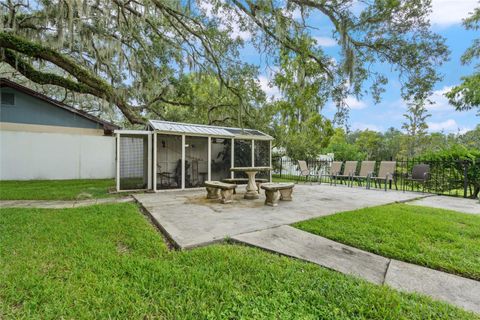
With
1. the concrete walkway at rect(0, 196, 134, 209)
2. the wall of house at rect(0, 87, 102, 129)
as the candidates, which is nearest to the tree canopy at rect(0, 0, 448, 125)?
the wall of house at rect(0, 87, 102, 129)

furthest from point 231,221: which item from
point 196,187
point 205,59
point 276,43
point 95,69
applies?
point 95,69

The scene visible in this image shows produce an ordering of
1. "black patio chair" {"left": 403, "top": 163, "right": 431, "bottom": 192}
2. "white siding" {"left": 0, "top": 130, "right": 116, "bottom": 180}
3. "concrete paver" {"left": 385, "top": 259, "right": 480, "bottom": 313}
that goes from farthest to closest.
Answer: "white siding" {"left": 0, "top": 130, "right": 116, "bottom": 180}, "black patio chair" {"left": 403, "top": 163, "right": 431, "bottom": 192}, "concrete paver" {"left": 385, "top": 259, "right": 480, "bottom": 313}

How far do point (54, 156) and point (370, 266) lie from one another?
1210cm

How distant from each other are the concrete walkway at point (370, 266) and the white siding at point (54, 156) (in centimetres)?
1043

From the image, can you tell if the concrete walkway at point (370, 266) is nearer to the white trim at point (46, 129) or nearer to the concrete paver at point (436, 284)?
the concrete paver at point (436, 284)

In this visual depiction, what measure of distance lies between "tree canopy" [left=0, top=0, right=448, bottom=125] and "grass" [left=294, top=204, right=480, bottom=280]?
3164 mm

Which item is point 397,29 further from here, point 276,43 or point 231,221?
point 231,221

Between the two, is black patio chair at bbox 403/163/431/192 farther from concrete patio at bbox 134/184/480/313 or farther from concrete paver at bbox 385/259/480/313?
concrete paver at bbox 385/259/480/313

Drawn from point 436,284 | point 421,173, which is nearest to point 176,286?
point 436,284

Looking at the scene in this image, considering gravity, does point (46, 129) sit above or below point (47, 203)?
above

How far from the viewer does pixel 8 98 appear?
939 cm

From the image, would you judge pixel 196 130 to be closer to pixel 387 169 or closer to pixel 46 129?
pixel 387 169

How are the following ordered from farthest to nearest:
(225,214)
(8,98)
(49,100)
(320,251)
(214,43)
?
(49,100) < (8,98) < (214,43) < (225,214) < (320,251)

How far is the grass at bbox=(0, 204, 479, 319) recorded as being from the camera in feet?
5.03
